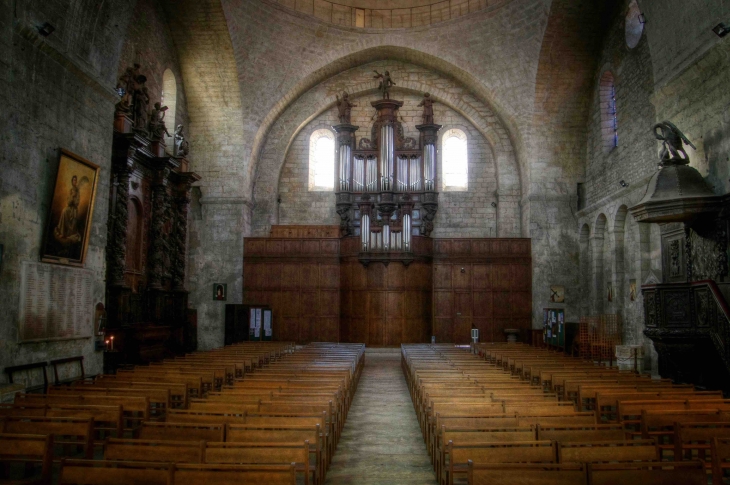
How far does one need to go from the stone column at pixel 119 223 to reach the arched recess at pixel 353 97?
333 inches

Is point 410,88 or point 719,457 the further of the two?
point 410,88

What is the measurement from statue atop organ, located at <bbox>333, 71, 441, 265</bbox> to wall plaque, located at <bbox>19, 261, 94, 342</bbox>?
1170 centimetres

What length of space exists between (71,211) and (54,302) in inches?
70.7

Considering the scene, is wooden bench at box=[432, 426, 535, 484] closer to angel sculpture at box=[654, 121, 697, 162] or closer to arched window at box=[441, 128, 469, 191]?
angel sculpture at box=[654, 121, 697, 162]

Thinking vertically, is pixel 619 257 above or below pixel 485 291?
above

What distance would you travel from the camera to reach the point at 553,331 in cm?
1814

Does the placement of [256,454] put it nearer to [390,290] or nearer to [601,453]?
[601,453]

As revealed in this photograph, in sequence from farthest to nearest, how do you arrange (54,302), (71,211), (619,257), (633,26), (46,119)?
1. (619,257)
2. (633,26)
3. (71,211)
4. (54,302)
5. (46,119)

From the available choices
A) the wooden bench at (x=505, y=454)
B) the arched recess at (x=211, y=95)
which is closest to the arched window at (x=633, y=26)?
the arched recess at (x=211, y=95)

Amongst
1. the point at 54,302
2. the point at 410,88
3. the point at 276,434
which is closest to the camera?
the point at 276,434

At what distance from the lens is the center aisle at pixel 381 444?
612cm

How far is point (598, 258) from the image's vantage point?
781 inches

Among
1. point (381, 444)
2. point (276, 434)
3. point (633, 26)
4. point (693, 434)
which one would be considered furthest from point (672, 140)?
point (276, 434)

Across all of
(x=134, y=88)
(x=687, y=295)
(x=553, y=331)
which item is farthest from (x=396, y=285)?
(x=687, y=295)
